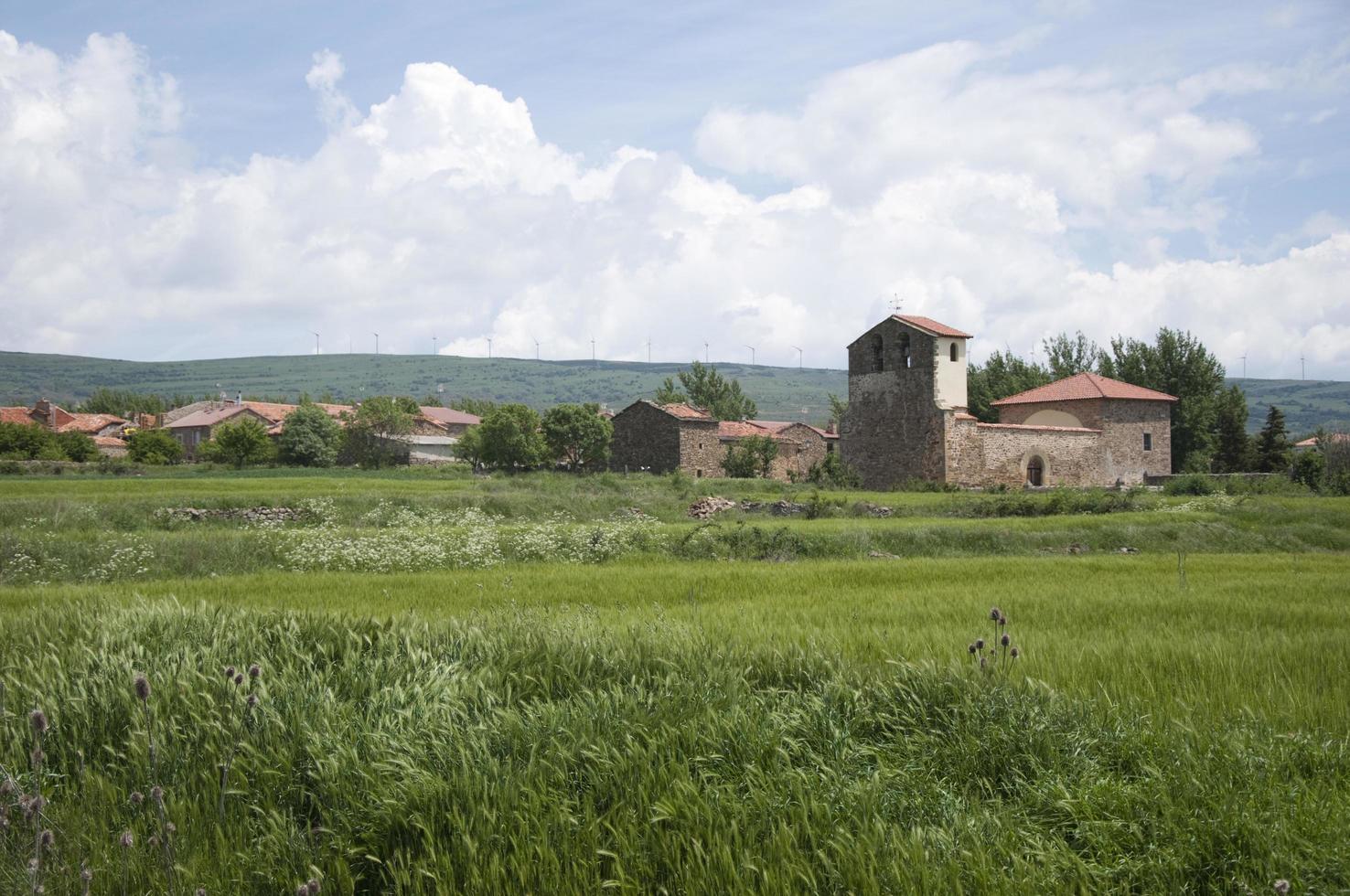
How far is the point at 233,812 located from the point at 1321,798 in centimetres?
569

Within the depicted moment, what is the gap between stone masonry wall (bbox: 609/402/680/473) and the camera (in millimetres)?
→ 61000

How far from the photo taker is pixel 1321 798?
4.47m

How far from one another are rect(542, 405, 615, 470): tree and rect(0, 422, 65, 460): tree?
33.0m

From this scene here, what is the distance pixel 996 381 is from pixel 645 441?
84.8 ft

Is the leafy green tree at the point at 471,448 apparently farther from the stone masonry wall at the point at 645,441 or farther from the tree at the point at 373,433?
the stone masonry wall at the point at 645,441

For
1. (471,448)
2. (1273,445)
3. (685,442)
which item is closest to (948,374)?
(685,442)

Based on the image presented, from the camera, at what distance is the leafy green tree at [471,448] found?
69125 millimetres

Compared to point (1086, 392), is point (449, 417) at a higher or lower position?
higher

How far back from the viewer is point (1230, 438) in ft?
194

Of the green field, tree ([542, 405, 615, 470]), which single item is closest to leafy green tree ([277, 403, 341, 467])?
tree ([542, 405, 615, 470])

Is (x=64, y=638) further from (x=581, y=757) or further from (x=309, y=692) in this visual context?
(x=581, y=757)

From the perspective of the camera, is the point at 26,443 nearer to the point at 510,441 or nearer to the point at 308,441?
the point at 308,441

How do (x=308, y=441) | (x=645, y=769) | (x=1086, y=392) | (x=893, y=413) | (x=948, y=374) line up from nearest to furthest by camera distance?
(x=645, y=769) → (x=948, y=374) → (x=893, y=413) → (x=1086, y=392) → (x=308, y=441)

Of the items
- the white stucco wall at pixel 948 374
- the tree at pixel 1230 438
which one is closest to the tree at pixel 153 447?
the white stucco wall at pixel 948 374
